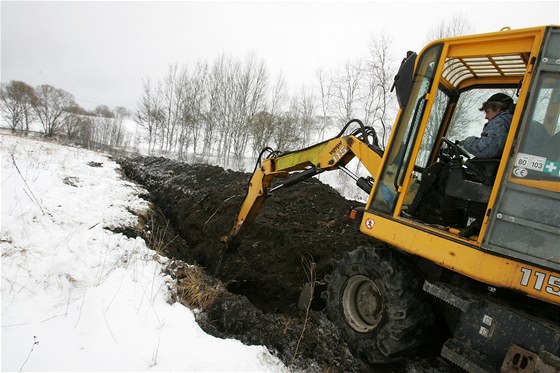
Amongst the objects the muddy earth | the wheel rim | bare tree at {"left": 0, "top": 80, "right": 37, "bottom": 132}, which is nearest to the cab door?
the wheel rim

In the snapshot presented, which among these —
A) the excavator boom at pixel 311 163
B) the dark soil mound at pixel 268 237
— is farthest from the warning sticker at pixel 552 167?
the dark soil mound at pixel 268 237

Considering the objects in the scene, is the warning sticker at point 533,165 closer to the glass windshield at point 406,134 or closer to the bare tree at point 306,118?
the glass windshield at point 406,134

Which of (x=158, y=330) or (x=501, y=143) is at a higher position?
(x=501, y=143)

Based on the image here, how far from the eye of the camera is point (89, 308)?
321 cm

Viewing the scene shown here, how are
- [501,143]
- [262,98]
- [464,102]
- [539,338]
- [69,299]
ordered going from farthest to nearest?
[262,98] → [464,102] → [69,299] → [501,143] → [539,338]

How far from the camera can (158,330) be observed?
10.4ft

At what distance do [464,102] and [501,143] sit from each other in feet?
3.95

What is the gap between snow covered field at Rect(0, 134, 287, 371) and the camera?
2.69 m

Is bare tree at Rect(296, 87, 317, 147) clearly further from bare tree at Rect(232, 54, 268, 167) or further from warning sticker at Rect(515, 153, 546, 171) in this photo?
warning sticker at Rect(515, 153, 546, 171)

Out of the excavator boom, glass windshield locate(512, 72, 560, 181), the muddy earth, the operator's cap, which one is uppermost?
the operator's cap

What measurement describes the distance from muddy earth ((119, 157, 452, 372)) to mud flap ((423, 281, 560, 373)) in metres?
0.88

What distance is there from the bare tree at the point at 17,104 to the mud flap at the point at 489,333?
63.4 metres

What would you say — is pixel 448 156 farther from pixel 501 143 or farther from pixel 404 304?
pixel 404 304

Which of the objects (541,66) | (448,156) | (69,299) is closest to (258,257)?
(69,299)
